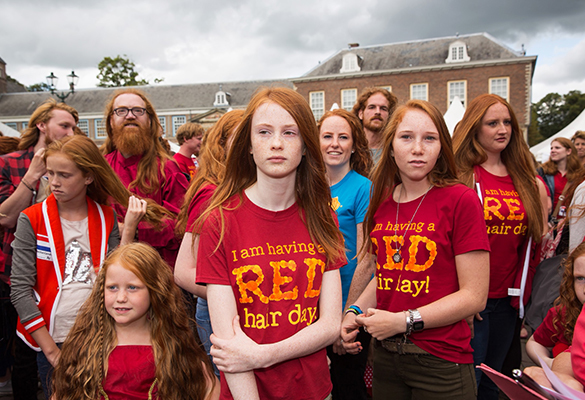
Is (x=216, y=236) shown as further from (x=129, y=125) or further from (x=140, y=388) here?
(x=129, y=125)

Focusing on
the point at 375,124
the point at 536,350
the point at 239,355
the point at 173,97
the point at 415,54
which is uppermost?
the point at 415,54

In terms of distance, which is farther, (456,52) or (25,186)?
(456,52)

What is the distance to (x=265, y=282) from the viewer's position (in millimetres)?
1528

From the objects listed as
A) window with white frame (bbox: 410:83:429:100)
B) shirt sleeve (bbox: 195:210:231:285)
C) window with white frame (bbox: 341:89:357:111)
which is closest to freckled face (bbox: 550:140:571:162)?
shirt sleeve (bbox: 195:210:231:285)

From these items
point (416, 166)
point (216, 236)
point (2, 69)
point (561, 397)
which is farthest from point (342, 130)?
point (2, 69)

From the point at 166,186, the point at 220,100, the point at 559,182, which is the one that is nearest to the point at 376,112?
the point at 166,186

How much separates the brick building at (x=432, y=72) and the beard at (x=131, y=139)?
1180 inches

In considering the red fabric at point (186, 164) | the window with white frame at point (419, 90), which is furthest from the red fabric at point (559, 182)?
the window with white frame at point (419, 90)

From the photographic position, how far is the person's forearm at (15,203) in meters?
2.73

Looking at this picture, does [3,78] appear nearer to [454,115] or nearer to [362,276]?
[454,115]

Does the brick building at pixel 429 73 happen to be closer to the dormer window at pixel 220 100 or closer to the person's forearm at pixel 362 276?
the dormer window at pixel 220 100

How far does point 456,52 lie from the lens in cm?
3134

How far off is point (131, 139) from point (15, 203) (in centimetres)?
91

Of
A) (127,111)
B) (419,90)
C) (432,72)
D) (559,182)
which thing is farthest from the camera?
(419,90)
